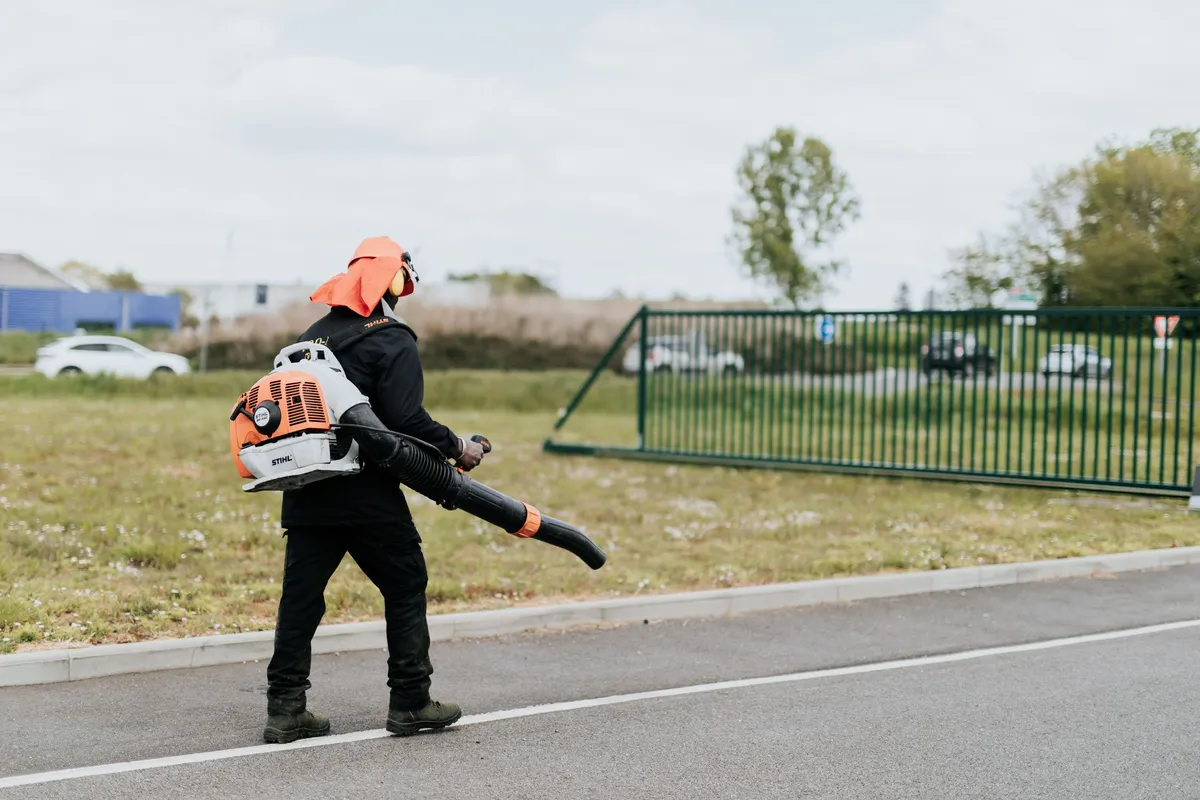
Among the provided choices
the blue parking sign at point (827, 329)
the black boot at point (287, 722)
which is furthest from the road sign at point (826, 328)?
the black boot at point (287, 722)

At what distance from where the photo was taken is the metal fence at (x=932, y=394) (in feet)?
40.2

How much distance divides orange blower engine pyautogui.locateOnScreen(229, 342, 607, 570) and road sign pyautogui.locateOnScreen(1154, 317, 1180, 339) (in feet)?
29.7

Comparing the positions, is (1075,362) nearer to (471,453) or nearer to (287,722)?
(471,453)

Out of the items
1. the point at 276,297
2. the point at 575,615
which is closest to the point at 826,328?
the point at 575,615

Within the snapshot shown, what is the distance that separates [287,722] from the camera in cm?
518

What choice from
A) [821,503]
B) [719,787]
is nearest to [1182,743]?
[719,787]

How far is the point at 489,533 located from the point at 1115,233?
1592cm

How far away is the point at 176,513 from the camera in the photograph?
34.0 feet

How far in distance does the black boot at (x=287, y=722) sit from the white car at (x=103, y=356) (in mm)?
27784

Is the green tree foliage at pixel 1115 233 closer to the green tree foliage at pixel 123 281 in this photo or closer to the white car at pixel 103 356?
the white car at pixel 103 356

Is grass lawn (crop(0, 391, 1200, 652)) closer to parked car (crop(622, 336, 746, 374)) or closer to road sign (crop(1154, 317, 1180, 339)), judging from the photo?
parked car (crop(622, 336, 746, 374))

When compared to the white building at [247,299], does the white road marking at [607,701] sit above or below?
below

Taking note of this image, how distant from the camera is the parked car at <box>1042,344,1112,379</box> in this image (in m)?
12.4

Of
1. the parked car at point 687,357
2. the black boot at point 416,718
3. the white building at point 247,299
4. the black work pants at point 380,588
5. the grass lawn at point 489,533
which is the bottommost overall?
the black boot at point 416,718
